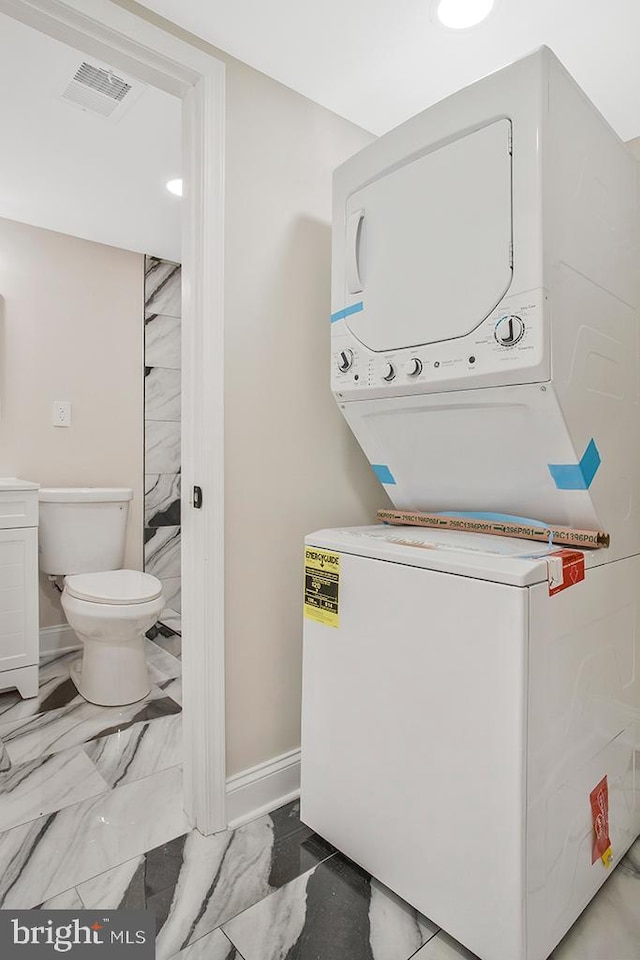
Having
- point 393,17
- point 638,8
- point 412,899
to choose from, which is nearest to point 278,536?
point 412,899

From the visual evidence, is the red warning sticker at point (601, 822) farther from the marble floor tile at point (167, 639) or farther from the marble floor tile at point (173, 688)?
the marble floor tile at point (167, 639)

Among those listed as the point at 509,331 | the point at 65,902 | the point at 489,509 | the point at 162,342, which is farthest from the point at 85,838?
the point at 162,342

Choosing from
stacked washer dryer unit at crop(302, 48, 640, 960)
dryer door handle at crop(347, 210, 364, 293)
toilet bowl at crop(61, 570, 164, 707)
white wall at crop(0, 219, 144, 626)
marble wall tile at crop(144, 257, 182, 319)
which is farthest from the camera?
marble wall tile at crop(144, 257, 182, 319)

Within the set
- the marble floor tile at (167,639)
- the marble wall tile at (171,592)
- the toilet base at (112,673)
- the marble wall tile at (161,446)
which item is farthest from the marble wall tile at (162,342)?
the toilet base at (112,673)

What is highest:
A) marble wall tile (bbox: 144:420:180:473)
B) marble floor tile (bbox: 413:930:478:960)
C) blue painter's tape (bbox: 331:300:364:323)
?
blue painter's tape (bbox: 331:300:364:323)

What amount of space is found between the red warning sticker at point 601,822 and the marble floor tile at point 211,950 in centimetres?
81

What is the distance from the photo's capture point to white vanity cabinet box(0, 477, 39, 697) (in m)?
2.33

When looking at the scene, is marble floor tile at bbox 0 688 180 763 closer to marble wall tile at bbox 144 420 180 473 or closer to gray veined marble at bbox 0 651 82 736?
gray veined marble at bbox 0 651 82 736

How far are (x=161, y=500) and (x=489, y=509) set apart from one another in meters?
2.20

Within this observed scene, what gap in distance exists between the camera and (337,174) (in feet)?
5.00

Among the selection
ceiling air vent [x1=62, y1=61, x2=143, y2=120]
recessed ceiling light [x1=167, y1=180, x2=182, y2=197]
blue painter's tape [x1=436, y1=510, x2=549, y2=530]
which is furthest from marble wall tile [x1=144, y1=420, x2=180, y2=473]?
blue painter's tape [x1=436, y1=510, x2=549, y2=530]

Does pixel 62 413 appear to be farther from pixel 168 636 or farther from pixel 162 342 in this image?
pixel 168 636

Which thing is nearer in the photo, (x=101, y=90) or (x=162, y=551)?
(x=101, y=90)

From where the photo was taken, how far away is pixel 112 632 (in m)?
2.25
